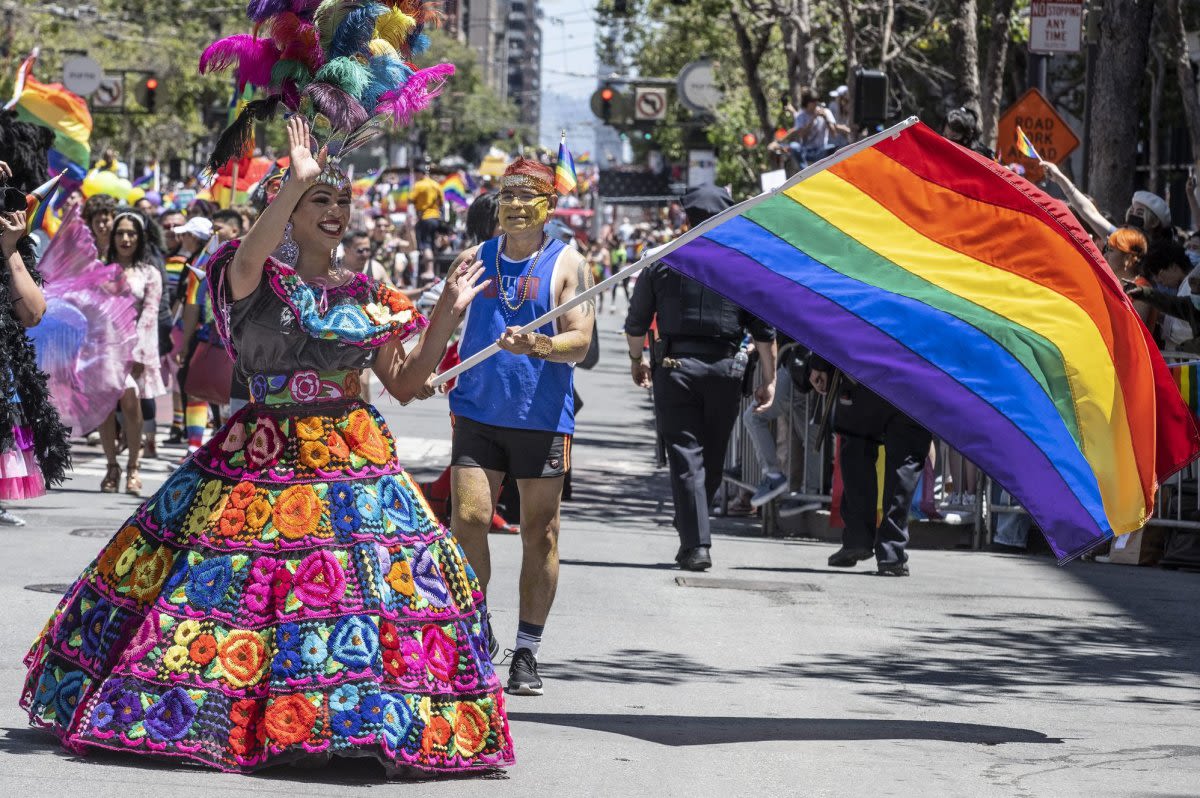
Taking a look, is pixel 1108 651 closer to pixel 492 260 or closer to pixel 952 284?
pixel 952 284

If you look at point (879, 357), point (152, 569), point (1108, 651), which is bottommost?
point (1108, 651)

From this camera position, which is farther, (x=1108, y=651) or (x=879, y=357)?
(x=1108, y=651)

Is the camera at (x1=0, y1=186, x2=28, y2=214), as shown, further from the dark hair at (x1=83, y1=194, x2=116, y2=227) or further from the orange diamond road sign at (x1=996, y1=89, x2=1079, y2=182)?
the orange diamond road sign at (x1=996, y1=89, x2=1079, y2=182)

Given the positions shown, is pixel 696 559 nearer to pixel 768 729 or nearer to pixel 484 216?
pixel 484 216

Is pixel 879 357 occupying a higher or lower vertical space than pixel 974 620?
higher

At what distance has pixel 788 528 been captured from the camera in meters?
13.8

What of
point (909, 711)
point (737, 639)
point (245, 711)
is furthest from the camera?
point (737, 639)

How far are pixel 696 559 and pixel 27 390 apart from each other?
364 centimetres

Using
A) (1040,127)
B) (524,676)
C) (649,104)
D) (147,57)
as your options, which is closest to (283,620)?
(524,676)

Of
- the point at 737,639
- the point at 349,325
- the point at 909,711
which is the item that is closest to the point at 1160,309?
the point at 737,639

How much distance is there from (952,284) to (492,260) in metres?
1.77

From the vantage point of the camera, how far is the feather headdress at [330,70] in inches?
237

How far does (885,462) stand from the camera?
11258 mm

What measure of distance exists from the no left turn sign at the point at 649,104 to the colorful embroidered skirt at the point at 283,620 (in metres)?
37.5
